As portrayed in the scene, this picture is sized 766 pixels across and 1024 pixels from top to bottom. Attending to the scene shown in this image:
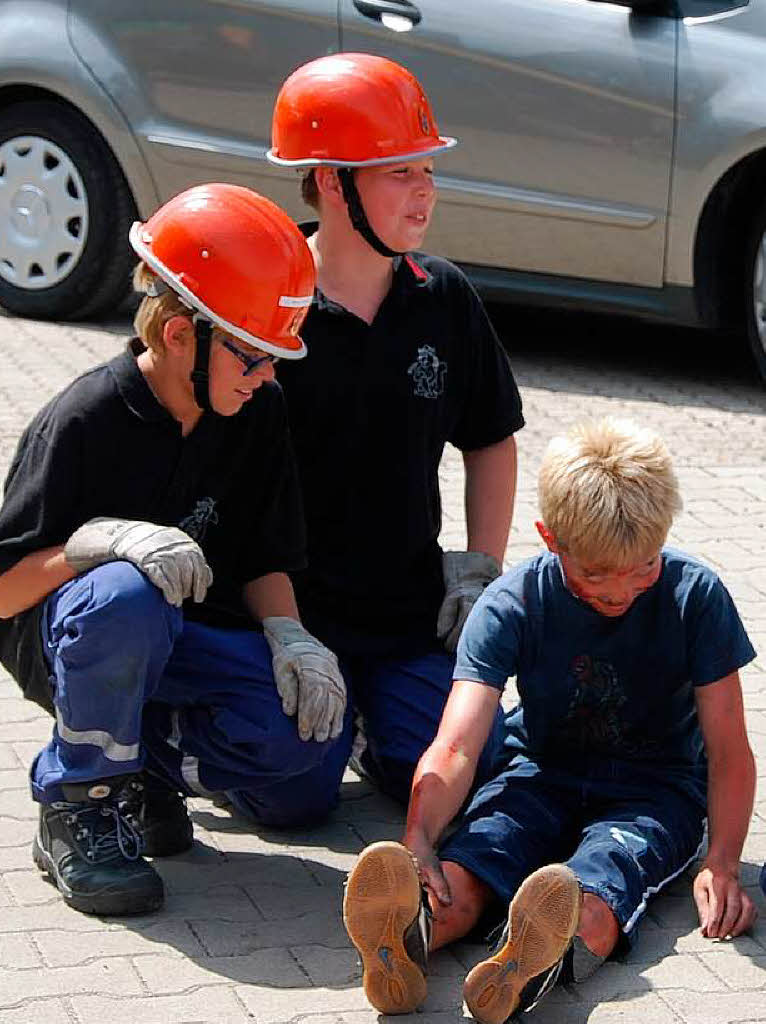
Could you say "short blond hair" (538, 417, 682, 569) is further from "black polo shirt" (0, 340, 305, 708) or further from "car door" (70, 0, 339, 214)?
"car door" (70, 0, 339, 214)

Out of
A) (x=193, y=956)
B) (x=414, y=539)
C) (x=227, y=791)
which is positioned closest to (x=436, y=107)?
(x=414, y=539)

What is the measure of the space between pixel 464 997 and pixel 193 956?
0.50 meters

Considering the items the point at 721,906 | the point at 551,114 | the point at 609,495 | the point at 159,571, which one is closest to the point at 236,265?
the point at 159,571

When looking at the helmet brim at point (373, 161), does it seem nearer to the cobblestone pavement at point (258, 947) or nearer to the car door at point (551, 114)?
the cobblestone pavement at point (258, 947)

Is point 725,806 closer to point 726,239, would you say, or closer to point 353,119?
point 353,119

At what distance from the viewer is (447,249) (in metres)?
7.57

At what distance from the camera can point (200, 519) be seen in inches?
154

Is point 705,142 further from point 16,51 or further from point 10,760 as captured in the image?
point 10,760

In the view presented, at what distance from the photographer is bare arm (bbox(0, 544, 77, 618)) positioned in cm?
367

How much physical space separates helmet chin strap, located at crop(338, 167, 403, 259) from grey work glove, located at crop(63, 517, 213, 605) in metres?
0.85

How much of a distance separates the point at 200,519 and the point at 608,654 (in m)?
0.81

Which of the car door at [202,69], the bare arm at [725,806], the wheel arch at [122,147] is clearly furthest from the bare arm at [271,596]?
the wheel arch at [122,147]

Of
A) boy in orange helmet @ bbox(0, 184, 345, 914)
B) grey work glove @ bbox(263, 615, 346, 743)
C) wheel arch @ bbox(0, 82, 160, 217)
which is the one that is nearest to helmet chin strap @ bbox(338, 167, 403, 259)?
boy in orange helmet @ bbox(0, 184, 345, 914)

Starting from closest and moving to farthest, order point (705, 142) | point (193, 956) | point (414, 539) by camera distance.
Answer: point (193, 956) → point (414, 539) → point (705, 142)
